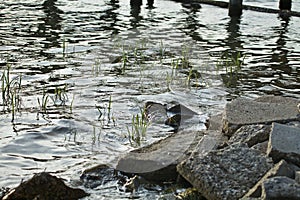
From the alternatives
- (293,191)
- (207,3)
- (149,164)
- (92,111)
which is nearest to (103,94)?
(92,111)

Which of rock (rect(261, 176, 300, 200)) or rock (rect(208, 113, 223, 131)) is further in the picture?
rock (rect(208, 113, 223, 131))

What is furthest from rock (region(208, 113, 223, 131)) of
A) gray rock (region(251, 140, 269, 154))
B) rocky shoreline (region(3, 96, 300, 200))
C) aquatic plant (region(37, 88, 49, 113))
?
aquatic plant (region(37, 88, 49, 113))

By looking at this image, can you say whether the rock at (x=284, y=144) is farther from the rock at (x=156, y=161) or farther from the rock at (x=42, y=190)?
the rock at (x=42, y=190)

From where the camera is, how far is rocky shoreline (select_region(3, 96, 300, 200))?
4.98m

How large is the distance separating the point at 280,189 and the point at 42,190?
2.08 metres

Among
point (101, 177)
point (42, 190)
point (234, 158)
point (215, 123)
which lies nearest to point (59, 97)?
point (215, 123)

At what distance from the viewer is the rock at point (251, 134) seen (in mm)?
5961

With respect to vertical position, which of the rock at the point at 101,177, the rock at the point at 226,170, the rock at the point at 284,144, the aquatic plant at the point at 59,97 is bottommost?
the rock at the point at 101,177

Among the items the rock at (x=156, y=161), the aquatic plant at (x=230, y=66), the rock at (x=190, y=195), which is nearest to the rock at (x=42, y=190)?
the rock at (x=156, y=161)

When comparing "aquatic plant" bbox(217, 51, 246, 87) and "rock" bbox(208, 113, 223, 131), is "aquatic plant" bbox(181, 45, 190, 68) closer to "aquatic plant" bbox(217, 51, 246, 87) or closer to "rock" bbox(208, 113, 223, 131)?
"aquatic plant" bbox(217, 51, 246, 87)

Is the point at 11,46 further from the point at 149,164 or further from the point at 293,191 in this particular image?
the point at 293,191

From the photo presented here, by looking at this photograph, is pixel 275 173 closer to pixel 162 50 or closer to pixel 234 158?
pixel 234 158

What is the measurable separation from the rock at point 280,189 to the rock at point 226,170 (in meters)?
0.40

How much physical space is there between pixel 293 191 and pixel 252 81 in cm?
583
